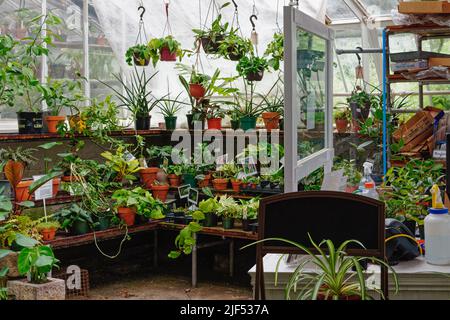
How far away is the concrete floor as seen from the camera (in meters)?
5.62

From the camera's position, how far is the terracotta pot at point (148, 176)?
6.60m

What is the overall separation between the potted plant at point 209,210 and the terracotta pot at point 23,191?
1419mm

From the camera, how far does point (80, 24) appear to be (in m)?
7.02

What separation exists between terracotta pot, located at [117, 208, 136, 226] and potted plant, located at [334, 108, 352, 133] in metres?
2.42

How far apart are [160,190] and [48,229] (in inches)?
54.8

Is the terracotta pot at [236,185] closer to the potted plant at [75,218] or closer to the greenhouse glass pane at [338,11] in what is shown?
the potted plant at [75,218]

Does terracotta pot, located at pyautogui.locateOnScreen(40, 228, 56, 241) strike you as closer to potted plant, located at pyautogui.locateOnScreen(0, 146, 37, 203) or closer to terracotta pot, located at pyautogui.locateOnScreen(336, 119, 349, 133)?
potted plant, located at pyautogui.locateOnScreen(0, 146, 37, 203)

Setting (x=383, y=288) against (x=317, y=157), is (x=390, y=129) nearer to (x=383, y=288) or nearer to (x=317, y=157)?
(x=317, y=157)

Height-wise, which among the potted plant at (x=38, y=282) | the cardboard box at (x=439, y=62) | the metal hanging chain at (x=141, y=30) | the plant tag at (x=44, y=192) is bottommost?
the potted plant at (x=38, y=282)

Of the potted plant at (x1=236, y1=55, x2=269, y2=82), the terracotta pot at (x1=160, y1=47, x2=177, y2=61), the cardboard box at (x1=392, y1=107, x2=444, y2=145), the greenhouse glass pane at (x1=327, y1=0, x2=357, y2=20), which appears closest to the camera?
the cardboard box at (x1=392, y1=107, x2=444, y2=145)

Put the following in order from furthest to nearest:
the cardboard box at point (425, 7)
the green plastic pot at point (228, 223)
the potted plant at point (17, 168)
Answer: the green plastic pot at point (228, 223) < the potted plant at point (17, 168) < the cardboard box at point (425, 7)

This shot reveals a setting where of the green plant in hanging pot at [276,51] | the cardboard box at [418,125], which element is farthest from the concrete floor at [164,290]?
the green plant in hanging pot at [276,51]

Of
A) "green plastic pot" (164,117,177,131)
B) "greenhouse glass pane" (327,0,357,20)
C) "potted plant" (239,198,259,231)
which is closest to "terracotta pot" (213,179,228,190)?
"potted plant" (239,198,259,231)

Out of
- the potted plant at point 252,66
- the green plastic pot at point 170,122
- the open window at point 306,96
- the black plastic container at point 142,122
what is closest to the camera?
the open window at point 306,96
